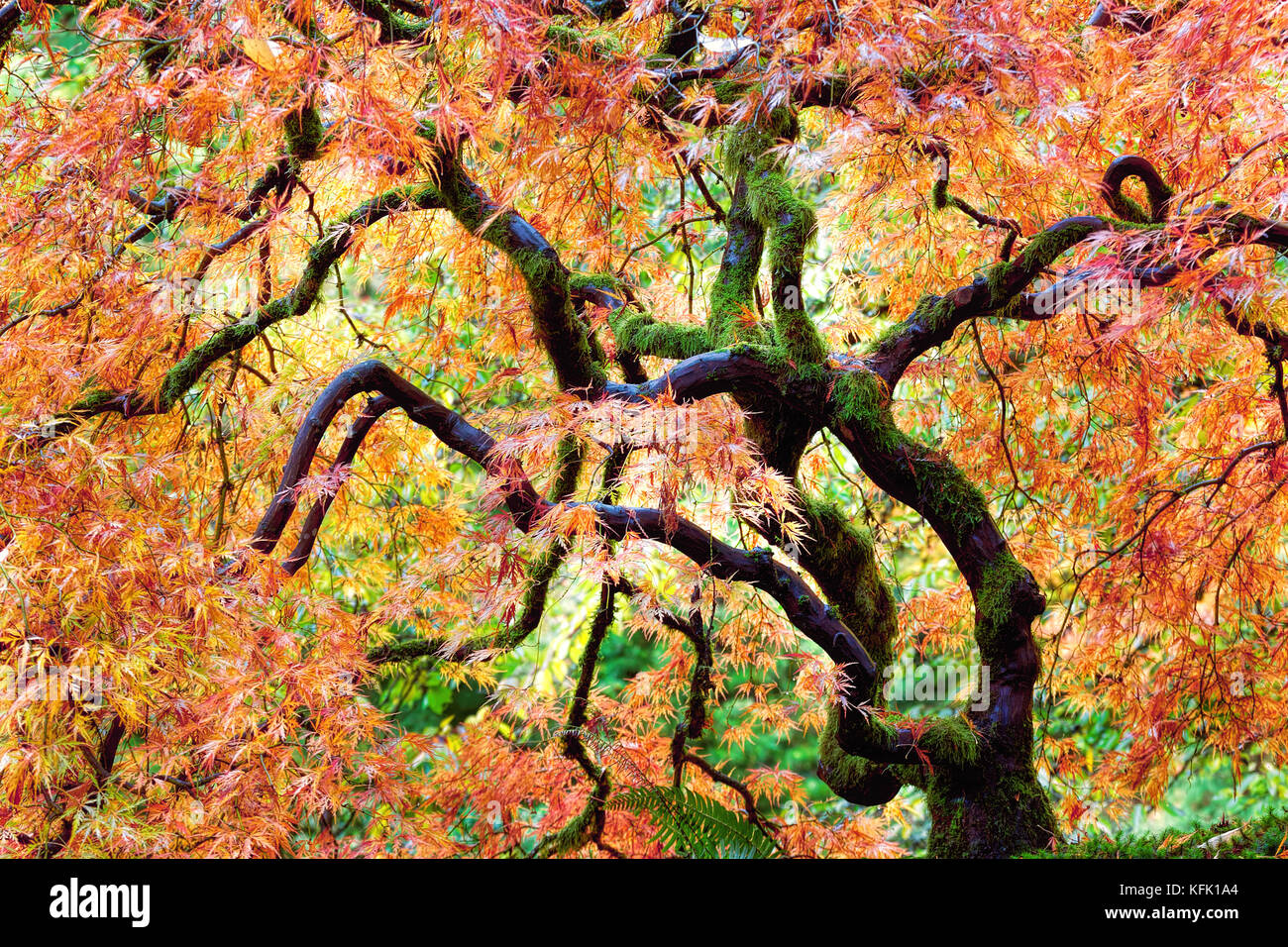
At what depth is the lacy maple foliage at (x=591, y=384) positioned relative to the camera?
1.79 meters

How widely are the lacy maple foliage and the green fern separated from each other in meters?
0.34

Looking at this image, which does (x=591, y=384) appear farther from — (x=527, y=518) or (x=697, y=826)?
(x=697, y=826)

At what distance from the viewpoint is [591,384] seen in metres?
2.35

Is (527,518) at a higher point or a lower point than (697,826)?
higher

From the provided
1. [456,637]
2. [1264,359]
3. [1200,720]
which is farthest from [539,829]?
[1264,359]

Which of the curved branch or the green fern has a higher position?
the curved branch

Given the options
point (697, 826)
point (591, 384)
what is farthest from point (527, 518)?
point (697, 826)

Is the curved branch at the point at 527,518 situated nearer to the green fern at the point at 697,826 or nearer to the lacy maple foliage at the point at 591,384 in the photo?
the lacy maple foliage at the point at 591,384

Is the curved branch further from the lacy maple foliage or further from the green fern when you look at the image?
the green fern

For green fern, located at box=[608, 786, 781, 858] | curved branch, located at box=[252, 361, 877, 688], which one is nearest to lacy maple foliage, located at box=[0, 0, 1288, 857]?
curved branch, located at box=[252, 361, 877, 688]

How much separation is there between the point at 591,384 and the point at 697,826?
3.17ft

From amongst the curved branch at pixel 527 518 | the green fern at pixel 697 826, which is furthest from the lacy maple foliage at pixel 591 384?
the green fern at pixel 697 826

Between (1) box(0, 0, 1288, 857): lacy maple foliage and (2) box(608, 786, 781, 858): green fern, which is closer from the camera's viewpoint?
(1) box(0, 0, 1288, 857): lacy maple foliage

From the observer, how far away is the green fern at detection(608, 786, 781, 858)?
201 cm
